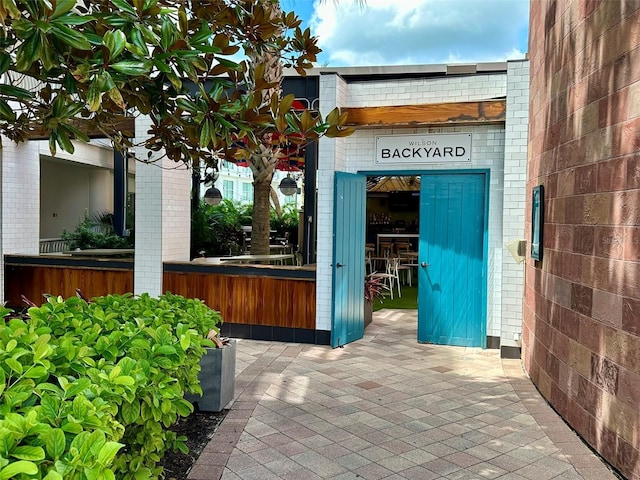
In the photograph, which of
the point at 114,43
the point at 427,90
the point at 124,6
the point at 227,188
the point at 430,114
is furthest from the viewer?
the point at 227,188

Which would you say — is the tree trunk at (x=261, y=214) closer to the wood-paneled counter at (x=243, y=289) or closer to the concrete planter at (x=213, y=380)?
the wood-paneled counter at (x=243, y=289)

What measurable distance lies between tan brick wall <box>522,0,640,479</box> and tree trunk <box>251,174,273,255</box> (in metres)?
4.26

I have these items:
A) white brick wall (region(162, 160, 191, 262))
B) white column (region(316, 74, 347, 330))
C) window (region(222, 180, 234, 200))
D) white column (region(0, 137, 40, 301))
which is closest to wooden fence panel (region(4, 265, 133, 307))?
white column (region(0, 137, 40, 301))

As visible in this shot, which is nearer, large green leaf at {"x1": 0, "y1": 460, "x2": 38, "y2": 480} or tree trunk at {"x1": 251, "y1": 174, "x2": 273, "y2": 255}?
large green leaf at {"x1": 0, "y1": 460, "x2": 38, "y2": 480}

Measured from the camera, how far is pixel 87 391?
5.87ft

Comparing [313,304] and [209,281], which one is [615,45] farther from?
[209,281]

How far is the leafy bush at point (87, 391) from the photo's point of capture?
1431 mm

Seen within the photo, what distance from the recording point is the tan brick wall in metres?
3.17

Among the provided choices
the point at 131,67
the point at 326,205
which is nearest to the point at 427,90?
the point at 326,205

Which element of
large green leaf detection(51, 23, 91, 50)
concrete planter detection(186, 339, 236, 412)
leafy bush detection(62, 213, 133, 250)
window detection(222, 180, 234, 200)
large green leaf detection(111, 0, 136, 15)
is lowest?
concrete planter detection(186, 339, 236, 412)

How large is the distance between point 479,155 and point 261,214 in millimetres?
3343

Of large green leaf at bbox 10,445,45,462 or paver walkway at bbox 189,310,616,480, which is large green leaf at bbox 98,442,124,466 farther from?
paver walkway at bbox 189,310,616,480

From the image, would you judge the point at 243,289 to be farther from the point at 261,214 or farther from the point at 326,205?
the point at 261,214

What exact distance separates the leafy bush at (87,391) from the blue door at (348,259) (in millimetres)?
3195
